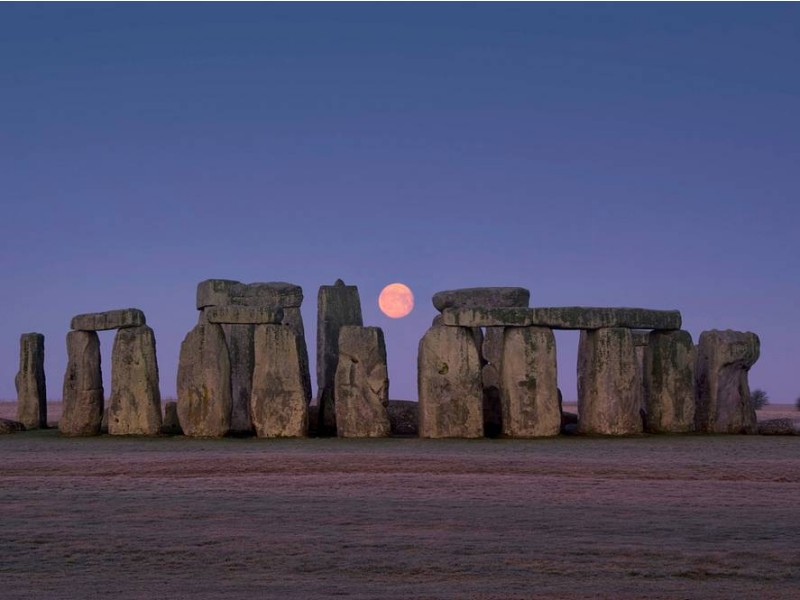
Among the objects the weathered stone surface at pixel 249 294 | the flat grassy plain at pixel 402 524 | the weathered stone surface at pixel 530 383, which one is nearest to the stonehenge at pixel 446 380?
the weathered stone surface at pixel 530 383

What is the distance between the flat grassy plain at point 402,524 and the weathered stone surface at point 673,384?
3.80 m

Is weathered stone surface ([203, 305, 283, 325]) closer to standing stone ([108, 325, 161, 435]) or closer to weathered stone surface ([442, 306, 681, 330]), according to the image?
standing stone ([108, 325, 161, 435])

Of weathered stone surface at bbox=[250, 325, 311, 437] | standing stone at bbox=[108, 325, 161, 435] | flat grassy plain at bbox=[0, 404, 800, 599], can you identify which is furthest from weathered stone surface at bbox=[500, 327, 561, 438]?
standing stone at bbox=[108, 325, 161, 435]

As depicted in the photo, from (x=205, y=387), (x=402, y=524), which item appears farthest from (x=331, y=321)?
(x=402, y=524)

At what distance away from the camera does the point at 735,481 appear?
46.0 feet

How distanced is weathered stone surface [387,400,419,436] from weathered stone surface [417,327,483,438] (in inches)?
82.0

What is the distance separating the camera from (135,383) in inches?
843

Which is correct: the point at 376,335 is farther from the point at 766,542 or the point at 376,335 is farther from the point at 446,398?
the point at 766,542

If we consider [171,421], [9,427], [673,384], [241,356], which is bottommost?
[9,427]

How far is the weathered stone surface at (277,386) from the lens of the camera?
67.6 feet

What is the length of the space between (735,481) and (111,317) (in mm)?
12465

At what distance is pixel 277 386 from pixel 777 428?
9.72 meters

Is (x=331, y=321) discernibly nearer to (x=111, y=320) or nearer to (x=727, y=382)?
(x=111, y=320)

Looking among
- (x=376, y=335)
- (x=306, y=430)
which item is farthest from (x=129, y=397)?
(x=376, y=335)
